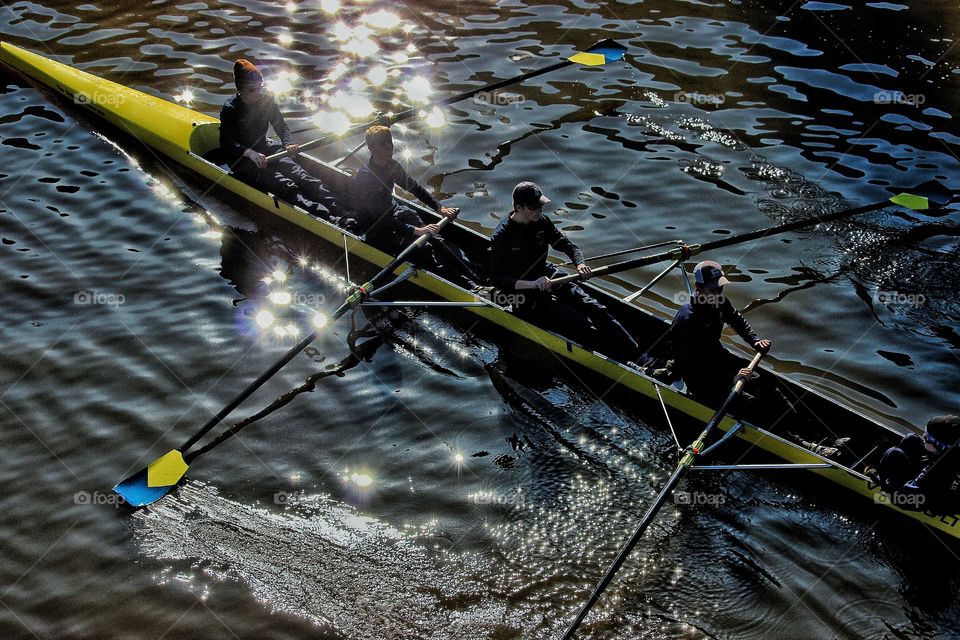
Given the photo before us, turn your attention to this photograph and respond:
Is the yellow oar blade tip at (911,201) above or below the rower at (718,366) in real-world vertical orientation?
above

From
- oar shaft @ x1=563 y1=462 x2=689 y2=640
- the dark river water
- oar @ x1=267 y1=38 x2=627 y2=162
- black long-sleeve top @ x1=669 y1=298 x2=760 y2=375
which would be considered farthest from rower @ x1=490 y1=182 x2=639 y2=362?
oar @ x1=267 y1=38 x2=627 y2=162

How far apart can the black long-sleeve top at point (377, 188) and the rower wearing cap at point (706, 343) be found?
4633 millimetres

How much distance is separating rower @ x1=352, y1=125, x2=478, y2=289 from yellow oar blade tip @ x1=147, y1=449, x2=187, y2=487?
14.3ft

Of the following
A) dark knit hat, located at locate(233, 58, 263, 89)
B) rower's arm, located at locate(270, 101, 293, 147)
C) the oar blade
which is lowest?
the oar blade

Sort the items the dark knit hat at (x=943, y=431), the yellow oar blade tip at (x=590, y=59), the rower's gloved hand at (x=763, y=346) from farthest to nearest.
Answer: the yellow oar blade tip at (x=590, y=59)
the rower's gloved hand at (x=763, y=346)
the dark knit hat at (x=943, y=431)

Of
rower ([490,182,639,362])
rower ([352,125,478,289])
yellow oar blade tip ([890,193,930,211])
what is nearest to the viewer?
rower ([490,182,639,362])

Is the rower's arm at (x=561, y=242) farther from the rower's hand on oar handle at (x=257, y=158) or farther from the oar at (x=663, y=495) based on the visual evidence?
the rower's hand on oar handle at (x=257, y=158)

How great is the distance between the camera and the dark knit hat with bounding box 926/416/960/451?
25.4 feet

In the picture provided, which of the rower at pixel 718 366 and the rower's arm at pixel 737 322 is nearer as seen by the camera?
the rower at pixel 718 366

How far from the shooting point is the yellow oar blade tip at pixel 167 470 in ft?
29.5

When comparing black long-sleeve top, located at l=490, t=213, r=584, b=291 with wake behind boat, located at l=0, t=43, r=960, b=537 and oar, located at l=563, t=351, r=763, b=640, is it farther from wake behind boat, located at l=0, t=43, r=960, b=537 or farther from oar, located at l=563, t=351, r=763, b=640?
oar, located at l=563, t=351, r=763, b=640

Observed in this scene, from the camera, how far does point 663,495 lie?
8.01 metres

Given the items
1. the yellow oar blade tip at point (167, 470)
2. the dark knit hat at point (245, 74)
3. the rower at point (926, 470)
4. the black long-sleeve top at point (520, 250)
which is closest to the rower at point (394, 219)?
the black long-sleeve top at point (520, 250)

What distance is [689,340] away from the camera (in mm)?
9258
